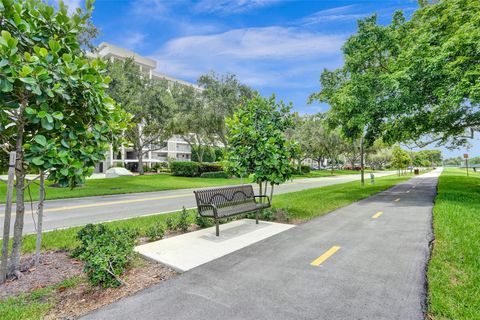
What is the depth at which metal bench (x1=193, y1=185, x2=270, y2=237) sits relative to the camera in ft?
21.6

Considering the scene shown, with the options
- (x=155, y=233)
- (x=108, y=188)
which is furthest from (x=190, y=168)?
(x=155, y=233)

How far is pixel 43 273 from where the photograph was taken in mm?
4188

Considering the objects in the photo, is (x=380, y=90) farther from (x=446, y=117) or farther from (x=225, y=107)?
(x=225, y=107)

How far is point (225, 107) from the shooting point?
31.5 m

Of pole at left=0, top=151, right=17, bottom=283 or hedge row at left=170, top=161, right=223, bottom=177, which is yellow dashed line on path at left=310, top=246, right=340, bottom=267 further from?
hedge row at left=170, top=161, right=223, bottom=177

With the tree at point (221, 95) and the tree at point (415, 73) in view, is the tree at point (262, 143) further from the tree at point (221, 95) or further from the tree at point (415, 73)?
the tree at point (221, 95)

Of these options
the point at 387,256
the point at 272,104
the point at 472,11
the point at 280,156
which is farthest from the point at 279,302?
the point at 472,11

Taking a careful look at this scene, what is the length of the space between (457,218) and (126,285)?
8.74m

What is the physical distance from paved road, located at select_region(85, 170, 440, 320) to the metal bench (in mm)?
1419

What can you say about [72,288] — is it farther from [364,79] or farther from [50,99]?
[364,79]

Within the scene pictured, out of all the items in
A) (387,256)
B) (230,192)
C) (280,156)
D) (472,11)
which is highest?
(472,11)

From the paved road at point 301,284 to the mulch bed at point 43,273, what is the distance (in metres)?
1.49

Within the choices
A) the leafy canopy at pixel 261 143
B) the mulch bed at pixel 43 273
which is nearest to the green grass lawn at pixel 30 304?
the mulch bed at pixel 43 273

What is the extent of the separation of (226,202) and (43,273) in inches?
175
